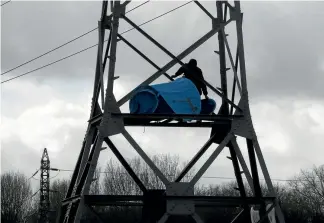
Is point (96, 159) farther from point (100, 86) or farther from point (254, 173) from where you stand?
point (254, 173)

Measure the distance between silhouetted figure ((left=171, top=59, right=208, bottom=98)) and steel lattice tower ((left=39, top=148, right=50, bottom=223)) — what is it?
52052 mm

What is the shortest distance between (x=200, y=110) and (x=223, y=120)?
0.62 m

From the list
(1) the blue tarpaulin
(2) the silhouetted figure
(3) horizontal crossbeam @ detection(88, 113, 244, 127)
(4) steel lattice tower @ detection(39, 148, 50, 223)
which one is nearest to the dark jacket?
(2) the silhouetted figure

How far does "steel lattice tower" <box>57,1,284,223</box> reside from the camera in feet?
48.0

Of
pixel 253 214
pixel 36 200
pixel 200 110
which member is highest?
pixel 36 200

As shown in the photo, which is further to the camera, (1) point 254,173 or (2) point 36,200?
(2) point 36,200

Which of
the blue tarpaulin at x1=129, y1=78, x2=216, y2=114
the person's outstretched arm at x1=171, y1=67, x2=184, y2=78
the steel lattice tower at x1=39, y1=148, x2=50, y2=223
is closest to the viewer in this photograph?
the blue tarpaulin at x1=129, y1=78, x2=216, y2=114

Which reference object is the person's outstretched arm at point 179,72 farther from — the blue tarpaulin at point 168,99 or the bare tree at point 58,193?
the bare tree at point 58,193

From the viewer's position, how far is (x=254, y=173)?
15.9 metres

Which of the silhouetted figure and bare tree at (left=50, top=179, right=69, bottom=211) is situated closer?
the silhouetted figure

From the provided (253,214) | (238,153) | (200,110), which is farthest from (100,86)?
(253,214)

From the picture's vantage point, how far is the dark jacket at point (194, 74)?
15.7m

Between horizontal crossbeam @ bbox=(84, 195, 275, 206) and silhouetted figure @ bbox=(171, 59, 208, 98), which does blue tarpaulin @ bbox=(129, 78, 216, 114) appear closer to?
silhouetted figure @ bbox=(171, 59, 208, 98)

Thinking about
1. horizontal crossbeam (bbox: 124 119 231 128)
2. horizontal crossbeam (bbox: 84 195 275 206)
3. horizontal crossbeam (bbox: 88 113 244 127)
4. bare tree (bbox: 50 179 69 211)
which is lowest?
horizontal crossbeam (bbox: 84 195 275 206)
